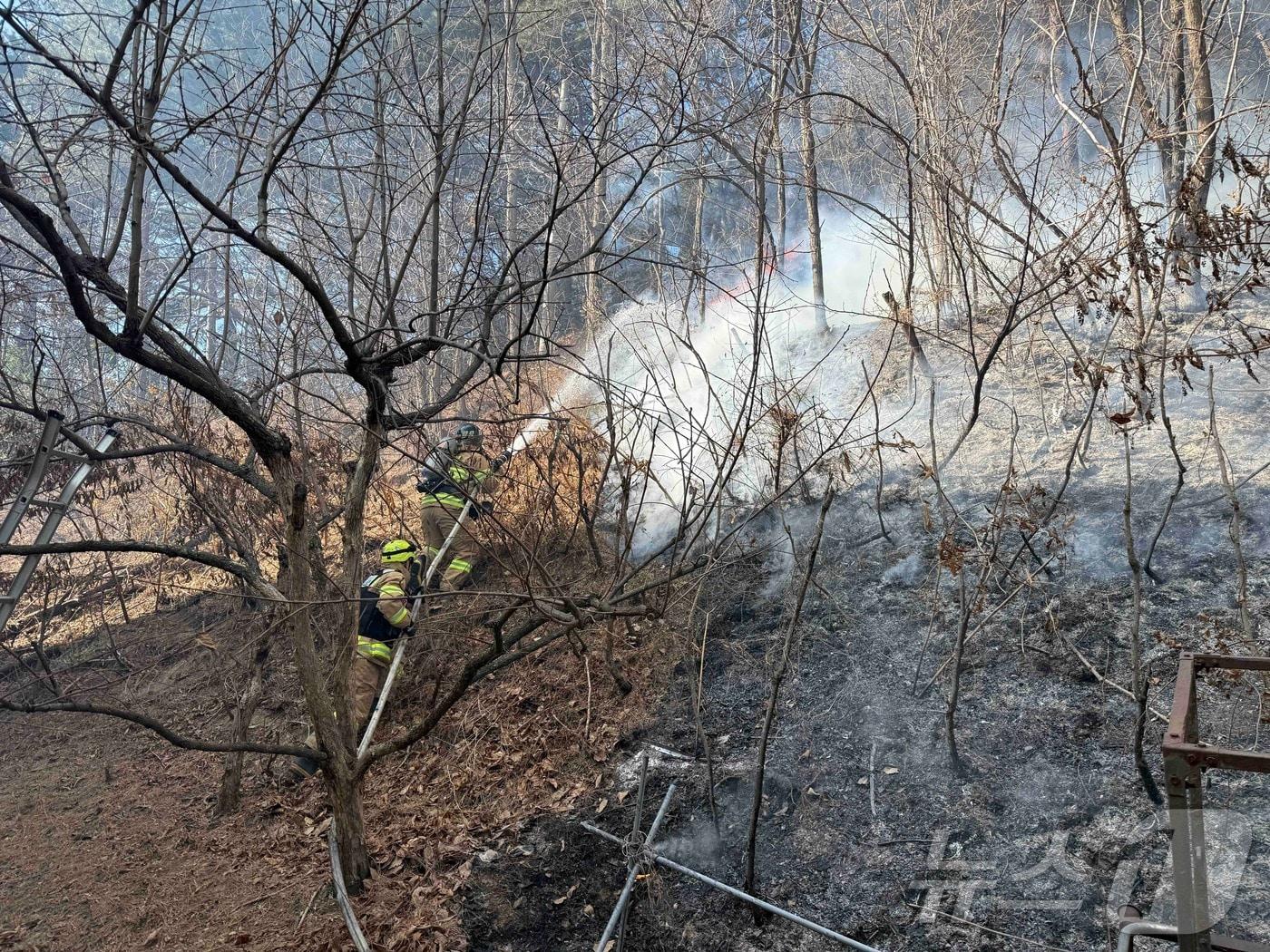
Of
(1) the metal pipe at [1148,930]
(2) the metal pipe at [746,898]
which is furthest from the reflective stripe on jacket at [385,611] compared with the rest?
(1) the metal pipe at [1148,930]

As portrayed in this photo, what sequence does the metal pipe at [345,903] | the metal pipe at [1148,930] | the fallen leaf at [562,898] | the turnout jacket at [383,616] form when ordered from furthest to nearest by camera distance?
the turnout jacket at [383,616] < the fallen leaf at [562,898] < the metal pipe at [345,903] < the metal pipe at [1148,930]

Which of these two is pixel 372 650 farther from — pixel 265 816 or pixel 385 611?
pixel 265 816

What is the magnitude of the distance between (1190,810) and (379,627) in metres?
6.28

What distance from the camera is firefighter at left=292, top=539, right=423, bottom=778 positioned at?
269 inches

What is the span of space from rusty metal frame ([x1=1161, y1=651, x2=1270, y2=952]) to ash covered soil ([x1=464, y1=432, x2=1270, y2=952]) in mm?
1418

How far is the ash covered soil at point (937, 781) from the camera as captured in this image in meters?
4.09

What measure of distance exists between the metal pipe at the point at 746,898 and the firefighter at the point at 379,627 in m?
2.46

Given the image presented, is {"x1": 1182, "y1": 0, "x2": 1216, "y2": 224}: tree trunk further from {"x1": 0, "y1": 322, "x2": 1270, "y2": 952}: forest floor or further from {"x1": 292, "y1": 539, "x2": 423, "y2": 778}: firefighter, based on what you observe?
{"x1": 292, "y1": 539, "x2": 423, "y2": 778}: firefighter

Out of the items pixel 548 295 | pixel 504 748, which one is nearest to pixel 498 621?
pixel 504 748

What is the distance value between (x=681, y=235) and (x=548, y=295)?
459cm

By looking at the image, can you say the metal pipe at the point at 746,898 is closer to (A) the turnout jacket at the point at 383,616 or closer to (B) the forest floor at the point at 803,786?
(B) the forest floor at the point at 803,786

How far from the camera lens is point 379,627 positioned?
24.1 ft

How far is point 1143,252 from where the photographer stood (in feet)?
13.0

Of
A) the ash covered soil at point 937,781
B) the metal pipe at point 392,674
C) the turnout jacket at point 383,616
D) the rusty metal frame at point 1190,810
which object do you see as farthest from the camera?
the turnout jacket at point 383,616
